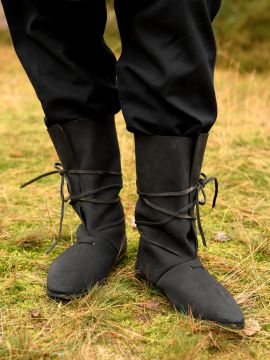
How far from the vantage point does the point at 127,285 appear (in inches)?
51.8

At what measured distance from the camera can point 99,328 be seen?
112 cm

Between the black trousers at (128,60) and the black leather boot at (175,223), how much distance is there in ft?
0.17

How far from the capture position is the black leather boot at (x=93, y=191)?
130cm

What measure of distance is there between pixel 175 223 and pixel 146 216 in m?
0.08

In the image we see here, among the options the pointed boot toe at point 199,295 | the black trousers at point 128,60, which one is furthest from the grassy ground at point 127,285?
the black trousers at point 128,60

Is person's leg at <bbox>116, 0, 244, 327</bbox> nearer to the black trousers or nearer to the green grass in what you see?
the black trousers

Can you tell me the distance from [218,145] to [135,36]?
1.70m

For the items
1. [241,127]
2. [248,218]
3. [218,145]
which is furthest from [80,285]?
[241,127]

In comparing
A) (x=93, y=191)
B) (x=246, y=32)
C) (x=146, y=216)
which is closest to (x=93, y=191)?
(x=93, y=191)

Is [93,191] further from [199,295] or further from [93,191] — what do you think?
[199,295]

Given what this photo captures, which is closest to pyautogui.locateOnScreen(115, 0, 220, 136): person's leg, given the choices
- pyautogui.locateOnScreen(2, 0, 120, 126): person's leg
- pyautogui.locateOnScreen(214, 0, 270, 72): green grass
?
pyautogui.locateOnScreen(2, 0, 120, 126): person's leg

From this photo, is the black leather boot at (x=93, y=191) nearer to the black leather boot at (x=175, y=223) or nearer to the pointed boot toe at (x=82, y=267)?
the pointed boot toe at (x=82, y=267)

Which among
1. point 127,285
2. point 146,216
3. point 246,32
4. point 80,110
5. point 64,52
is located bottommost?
point 246,32

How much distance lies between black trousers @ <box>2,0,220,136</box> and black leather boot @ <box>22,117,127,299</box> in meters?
0.05
